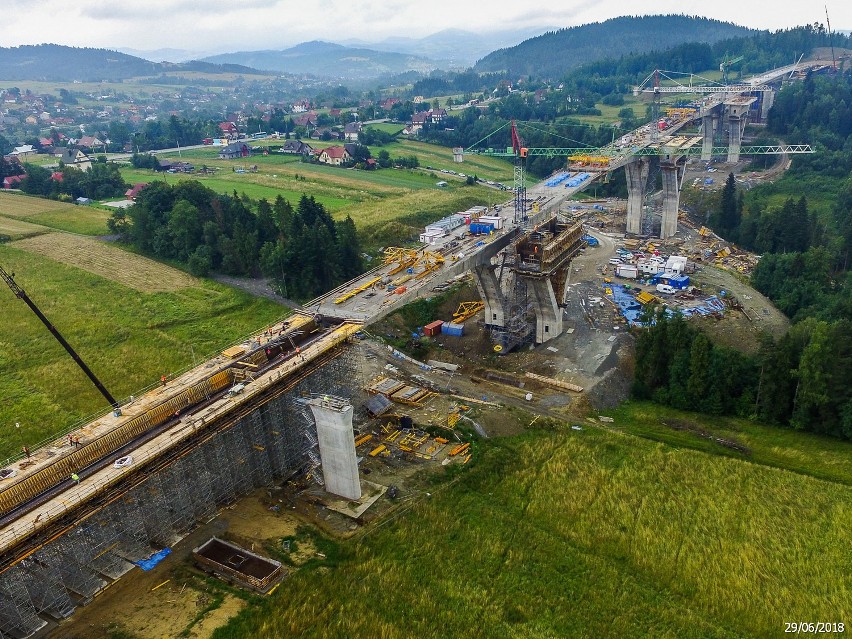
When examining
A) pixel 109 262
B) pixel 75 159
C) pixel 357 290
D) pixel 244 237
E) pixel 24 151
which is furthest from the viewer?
pixel 24 151

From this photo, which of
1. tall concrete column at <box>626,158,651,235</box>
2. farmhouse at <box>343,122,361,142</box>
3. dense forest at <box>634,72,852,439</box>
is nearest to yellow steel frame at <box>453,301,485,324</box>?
dense forest at <box>634,72,852,439</box>

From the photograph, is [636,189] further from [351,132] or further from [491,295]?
[351,132]

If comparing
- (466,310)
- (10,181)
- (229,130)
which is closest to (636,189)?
(466,310)

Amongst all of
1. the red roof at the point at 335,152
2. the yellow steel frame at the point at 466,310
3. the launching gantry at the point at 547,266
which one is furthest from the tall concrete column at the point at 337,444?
the red roof at the point at 335,152

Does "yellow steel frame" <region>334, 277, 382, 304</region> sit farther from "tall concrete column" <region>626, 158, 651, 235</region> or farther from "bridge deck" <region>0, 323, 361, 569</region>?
"tall concrete column" <region>626, 158, 651, 235</region>

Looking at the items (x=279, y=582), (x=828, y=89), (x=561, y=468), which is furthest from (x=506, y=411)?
(x=828, y=89)

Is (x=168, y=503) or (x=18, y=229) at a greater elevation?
(x=18, y=229)
